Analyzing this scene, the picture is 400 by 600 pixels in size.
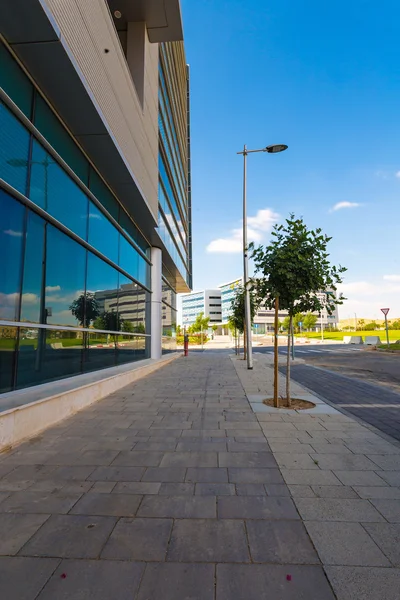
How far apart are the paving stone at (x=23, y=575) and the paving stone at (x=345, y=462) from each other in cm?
299

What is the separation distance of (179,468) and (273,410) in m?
3.49

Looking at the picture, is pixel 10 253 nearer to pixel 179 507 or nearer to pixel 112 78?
pixel 179 507

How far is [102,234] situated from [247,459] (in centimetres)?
803

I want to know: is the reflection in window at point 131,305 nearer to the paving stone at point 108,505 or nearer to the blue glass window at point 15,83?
the blue glass window at point 15,83

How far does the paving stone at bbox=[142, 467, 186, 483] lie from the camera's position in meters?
3.56

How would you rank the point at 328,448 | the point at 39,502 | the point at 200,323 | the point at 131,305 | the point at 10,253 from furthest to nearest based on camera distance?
the point at 200,323
the point at 131,305
the point at 10,253
the point at 328,448
the point at 39,502

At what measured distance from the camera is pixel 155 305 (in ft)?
55.8

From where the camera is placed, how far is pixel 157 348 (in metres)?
17.2

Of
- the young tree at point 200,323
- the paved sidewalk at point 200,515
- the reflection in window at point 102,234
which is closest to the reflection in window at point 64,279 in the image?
the reflection in window at point 102,234

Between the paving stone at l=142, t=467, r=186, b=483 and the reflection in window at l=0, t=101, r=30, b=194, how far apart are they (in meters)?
5.07

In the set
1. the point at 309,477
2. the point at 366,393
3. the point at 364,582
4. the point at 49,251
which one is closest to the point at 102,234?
the point at 49,251

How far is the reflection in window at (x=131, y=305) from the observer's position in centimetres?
1223

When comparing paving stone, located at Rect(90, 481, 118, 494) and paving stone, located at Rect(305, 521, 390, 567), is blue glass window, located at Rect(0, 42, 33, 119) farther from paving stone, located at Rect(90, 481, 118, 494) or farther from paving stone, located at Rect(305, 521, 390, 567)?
paving stone, located at Rect(305, 521, 390, 567)

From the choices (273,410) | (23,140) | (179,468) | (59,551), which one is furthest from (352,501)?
(23,140)
